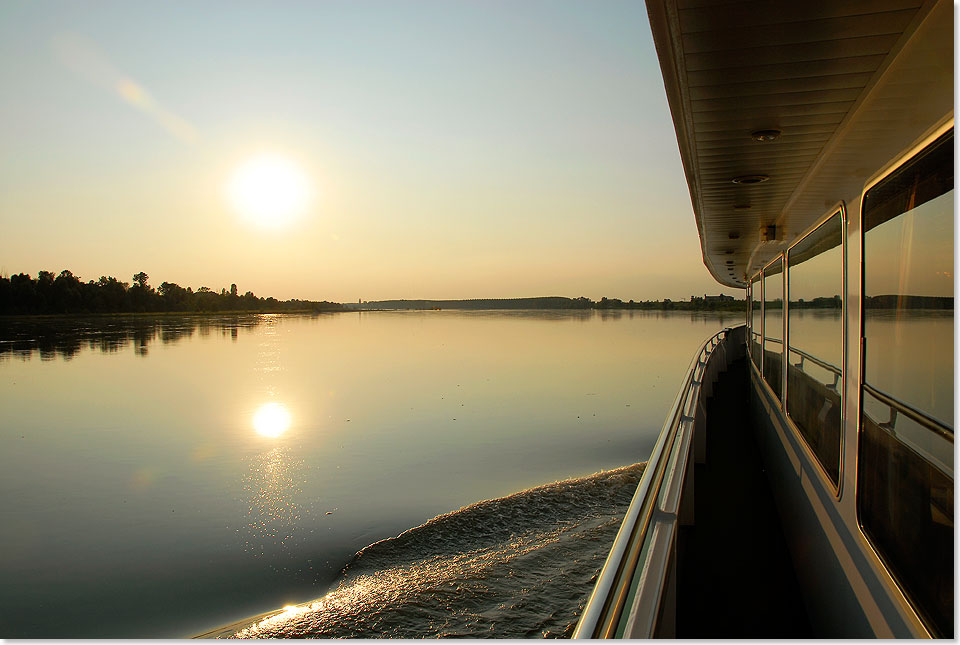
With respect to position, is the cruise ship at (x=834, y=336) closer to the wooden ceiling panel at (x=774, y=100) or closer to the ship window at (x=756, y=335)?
the wooden ceiling panel at (x=774, y=100)

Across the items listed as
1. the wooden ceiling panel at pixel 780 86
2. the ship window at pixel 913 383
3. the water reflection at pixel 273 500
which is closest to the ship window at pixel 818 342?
the ship window at pixel 913 383

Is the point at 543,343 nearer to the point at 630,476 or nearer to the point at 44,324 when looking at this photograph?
the point at 630,476

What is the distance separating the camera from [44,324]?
83.2 metres

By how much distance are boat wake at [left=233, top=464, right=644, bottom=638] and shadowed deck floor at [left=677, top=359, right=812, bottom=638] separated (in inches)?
54.6

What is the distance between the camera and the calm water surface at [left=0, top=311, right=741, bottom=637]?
657 centimetres

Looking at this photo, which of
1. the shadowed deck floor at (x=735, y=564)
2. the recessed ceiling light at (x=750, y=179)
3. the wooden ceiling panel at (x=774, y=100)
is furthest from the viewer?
the recessed ceiling light at (x=750, y=179)

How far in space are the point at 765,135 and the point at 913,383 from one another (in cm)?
198

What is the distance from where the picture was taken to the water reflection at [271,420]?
54.7 feet

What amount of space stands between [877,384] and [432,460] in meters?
10.6

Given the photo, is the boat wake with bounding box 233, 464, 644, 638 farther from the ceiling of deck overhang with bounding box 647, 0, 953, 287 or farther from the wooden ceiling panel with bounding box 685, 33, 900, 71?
the wooden ceiling panel with bounding box 685, 33, 900, 71

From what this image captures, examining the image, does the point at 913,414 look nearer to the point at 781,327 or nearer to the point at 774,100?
the point at 774,100

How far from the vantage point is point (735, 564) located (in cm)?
450

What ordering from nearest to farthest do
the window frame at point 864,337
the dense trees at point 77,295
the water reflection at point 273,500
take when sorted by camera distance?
1. the window frame at point 864,337
2. the water reflection at point 273,500
3. the dense trees at point 77,295

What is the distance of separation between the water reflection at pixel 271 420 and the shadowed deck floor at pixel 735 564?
12129 millimetres
